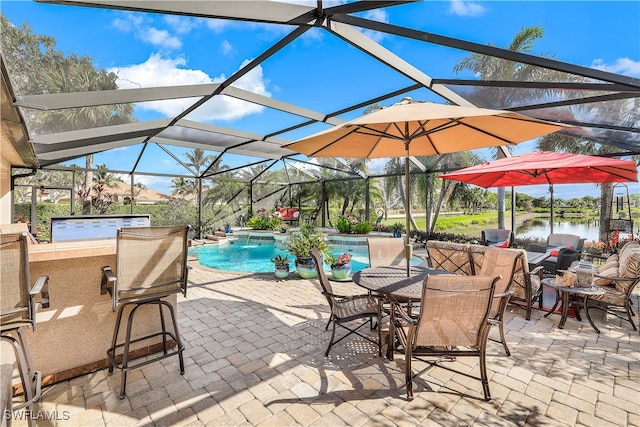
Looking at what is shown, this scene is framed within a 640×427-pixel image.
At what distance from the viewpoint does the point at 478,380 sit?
277cm

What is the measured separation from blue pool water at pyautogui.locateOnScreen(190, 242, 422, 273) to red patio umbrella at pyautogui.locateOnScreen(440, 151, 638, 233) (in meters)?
3.23

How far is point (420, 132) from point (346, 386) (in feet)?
9.70

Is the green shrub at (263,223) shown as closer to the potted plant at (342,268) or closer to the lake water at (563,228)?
the potted plant at (342,268)

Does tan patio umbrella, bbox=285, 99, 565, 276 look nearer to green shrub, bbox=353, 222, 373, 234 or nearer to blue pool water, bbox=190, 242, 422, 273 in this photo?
blue pool water, bbox=190, 242, 422, 273

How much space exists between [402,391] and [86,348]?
3.16 metres

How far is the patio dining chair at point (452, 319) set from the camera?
7.86ft

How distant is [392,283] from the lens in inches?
126

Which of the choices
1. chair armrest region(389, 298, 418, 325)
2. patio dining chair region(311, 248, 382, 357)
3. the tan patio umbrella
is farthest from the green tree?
chair armrest region(389, 298, 418, 325)

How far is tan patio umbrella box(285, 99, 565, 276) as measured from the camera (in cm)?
272

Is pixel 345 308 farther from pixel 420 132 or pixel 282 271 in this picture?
pixel 282 271

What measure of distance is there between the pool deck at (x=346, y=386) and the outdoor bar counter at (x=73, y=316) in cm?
18

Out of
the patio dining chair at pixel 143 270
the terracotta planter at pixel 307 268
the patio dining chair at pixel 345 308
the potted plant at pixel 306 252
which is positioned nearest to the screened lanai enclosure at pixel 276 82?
the patio dining chair at pixel 143 270

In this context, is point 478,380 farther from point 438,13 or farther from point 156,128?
point 156,128

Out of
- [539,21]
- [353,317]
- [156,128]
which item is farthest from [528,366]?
[156,128]
